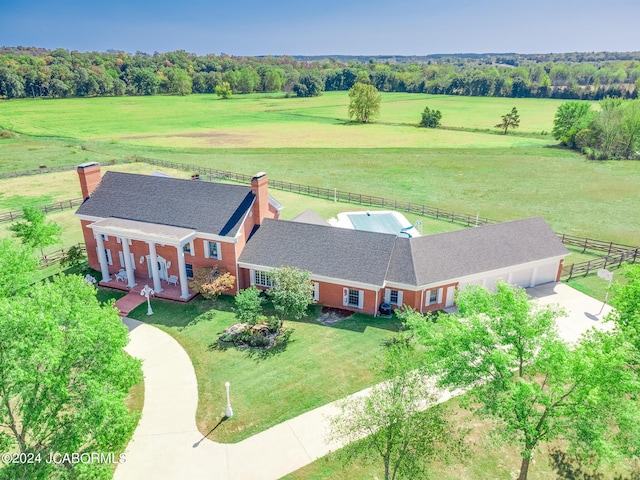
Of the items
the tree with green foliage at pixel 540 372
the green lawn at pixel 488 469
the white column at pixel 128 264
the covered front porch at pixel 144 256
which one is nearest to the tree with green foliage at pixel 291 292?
the covered front porch at pixel 144 256

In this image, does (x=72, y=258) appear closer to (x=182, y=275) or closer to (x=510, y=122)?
(x=182, y=275)

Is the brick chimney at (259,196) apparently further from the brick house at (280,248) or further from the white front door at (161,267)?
the white front door at (161,267)

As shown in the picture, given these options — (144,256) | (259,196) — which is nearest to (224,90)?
(144,256)

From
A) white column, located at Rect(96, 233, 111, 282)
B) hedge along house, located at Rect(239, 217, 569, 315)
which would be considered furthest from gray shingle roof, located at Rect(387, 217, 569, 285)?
white column, located at Rect(96, 233, 111, 282)

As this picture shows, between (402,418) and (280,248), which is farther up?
(402,418)

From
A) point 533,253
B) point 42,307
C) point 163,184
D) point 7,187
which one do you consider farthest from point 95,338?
point 7,187
